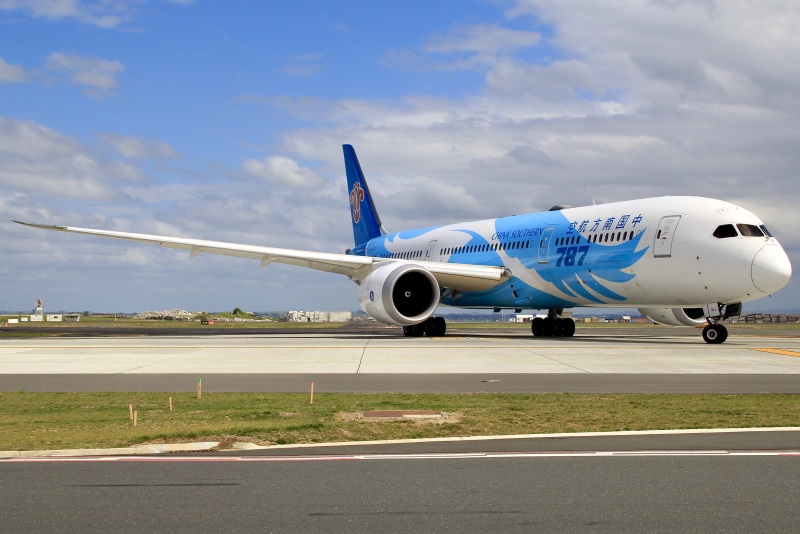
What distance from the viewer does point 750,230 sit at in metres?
28.0

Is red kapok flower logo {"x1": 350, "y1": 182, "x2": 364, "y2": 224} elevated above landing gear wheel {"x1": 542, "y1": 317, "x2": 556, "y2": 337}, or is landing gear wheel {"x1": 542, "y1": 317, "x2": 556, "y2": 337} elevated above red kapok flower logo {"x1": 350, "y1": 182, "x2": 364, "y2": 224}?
red kapok flower logo {"x1": 350, "y1": 182, "x2": 364, "y2": 224}

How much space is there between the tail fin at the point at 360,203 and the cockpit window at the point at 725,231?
80.6ft

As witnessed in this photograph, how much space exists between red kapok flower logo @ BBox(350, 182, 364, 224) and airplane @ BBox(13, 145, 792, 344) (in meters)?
6.73

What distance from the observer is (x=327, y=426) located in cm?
1112

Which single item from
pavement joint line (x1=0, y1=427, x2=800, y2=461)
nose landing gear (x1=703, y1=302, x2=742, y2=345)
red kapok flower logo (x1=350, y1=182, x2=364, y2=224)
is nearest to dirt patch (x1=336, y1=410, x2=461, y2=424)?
pavement joint line (x1=0, y1=427, x2=800, y2=461)

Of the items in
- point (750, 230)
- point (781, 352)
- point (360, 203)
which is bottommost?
point (781, 352)

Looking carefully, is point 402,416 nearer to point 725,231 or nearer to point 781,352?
point 781,352

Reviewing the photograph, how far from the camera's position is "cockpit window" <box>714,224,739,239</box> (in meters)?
27.9

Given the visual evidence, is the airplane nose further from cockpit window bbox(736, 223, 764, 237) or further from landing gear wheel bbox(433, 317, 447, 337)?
landing gear wheel bbox(433, 317, 447, 337)

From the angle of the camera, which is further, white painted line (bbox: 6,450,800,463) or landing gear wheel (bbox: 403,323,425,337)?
landing gear wheel (bbox: 403,323,425,337)

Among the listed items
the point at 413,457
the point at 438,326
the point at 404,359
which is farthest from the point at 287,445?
the point at 438,326

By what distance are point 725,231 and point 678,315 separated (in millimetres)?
9121

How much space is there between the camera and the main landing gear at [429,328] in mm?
37531

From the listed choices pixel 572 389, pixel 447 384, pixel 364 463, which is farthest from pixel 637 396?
pixel 364 463
